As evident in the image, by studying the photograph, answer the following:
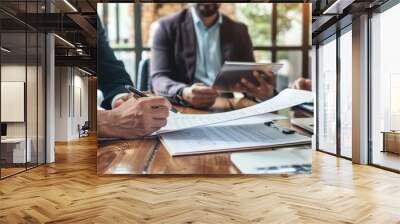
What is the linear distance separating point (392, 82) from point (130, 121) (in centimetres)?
445

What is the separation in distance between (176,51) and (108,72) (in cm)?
104

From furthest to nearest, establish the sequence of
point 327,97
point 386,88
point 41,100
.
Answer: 1. point 327,97
2. point 41,100
3. point 386,88

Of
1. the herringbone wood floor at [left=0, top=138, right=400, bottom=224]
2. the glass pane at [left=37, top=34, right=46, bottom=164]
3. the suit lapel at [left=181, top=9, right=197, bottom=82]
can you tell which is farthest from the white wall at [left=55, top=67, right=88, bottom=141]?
the suit lapel at [left=181, top=9, right=197, bottom=82]

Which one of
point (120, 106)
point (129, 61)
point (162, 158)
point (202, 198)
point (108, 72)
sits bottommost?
point (202, 198)

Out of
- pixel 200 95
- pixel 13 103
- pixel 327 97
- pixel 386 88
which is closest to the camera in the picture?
→ pixel 200 95

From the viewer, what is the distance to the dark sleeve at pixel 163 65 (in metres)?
5.64

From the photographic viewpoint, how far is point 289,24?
571 centimetres

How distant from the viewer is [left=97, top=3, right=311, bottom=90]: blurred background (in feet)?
18.6

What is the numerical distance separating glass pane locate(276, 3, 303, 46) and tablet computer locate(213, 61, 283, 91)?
39cm

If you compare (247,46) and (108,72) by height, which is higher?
(247,46)

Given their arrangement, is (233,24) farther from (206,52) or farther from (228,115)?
(228,115)

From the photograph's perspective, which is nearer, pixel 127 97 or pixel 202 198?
pixel 202 198

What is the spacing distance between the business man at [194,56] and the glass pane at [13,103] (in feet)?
7.76

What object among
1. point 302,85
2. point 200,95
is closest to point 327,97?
point 302,85
